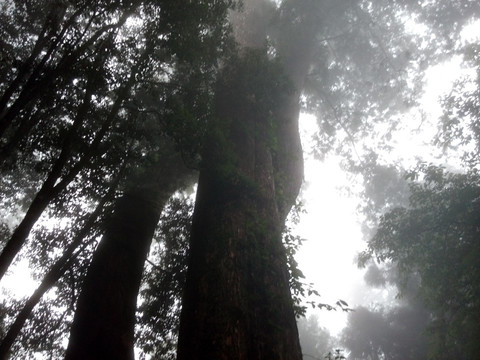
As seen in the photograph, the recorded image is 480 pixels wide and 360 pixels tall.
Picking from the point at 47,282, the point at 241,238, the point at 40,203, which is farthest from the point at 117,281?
the point at 241,238

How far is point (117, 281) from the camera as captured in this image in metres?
7.19

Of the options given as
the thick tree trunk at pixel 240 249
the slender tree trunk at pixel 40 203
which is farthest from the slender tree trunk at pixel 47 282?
the thick tree trunk at pixel 240 249

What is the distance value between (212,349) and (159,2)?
6.23 metres

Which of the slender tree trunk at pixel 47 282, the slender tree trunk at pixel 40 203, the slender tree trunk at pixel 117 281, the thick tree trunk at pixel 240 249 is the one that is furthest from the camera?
the slender tree trunk at pixel 47 282

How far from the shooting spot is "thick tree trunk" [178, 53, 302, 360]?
4.20m

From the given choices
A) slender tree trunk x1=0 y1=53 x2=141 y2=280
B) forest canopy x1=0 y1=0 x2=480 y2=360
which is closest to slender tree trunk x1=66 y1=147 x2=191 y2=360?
forest canopy x1=0 y1=0 x2=480 y2=360

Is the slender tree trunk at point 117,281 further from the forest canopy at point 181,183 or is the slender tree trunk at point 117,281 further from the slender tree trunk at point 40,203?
the slender tree trunk at point 40,203

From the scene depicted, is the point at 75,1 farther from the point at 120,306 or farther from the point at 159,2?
the point at 120,306

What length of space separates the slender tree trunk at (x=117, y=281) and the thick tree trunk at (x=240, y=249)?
2405mm

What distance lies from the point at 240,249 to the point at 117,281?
346cm

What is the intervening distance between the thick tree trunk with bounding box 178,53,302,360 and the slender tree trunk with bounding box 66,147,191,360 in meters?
2.41

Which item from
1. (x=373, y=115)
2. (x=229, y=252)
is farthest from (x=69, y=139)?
(x=373, y=115)

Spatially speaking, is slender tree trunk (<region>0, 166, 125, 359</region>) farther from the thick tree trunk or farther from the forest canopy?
the thick tree trunk

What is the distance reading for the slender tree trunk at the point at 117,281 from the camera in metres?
6.13
